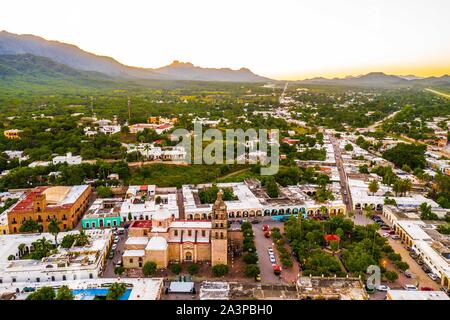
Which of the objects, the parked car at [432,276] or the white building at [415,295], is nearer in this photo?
the white building at [415,295]

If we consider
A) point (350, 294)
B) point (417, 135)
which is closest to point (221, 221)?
point (350, 294)

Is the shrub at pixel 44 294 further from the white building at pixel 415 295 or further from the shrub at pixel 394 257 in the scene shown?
the shrub at pixel 394 257

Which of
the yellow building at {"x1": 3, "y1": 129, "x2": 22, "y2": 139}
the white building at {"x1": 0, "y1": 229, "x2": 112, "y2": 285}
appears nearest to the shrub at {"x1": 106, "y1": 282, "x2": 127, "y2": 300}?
the white building at {"x1": 0, "y1": 229, "x2": 112, "y2": 285}

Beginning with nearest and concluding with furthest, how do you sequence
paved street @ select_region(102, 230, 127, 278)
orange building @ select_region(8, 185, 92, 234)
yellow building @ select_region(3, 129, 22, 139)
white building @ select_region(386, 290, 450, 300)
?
white building @ select_region(386, 290, 450, 300) → paved street @ select_region(102, 230, 127, 278) → orange building @ select_region(8, 185, 92, 234) → yellow building @ select_region(3, 129, 22, 139)

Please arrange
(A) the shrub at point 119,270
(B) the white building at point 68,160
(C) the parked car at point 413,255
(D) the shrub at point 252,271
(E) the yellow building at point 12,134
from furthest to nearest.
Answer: (E) the yellow building at point 12,134 → (B) the white building at point 68,160 → (C) the parked car at point 413,255 → (A) the shrub at point 119,270 → (D) the shrub at point 252,271

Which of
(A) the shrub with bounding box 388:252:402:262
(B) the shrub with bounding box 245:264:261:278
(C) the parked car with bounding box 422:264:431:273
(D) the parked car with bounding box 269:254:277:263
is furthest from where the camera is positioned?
(D) the parked car with bounding box 269:254:277:263

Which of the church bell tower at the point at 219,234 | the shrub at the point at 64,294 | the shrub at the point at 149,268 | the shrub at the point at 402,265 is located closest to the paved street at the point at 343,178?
the shrub at the point at 402,265

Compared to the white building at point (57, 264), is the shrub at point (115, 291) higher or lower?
higher

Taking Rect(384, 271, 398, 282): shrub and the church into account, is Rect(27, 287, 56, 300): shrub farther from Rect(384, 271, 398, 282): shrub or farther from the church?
Rect(384, 271, 398, 282): shrub
